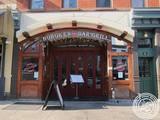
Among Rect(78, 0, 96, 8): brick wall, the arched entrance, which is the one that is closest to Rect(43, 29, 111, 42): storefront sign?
the arched entrance

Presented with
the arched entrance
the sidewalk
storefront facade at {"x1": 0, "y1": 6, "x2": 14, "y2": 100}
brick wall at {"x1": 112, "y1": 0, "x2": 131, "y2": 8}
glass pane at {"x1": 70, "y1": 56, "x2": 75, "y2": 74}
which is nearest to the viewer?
the sidewalk

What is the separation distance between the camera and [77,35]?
11.5m

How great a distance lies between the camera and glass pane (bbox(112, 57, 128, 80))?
37.8ft

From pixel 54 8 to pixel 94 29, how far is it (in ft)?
8.75

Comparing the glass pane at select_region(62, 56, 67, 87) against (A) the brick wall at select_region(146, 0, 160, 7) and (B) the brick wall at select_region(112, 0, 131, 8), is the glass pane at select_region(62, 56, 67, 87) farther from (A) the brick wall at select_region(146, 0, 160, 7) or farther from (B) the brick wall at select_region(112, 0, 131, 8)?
(A) the brick wall at select_region(146, 0, 160, 7)

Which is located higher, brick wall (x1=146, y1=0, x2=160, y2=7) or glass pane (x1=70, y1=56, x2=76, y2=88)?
brick wall (x1=146, y1=0, x2=160, y2=7)

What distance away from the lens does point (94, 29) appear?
11.6 metres

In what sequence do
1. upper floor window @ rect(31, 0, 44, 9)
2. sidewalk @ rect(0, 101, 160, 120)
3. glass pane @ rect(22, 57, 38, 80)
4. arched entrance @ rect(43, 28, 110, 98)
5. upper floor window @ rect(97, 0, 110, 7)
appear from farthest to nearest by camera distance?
arched entrance @ rect(43, 28, 110, 98) < upper floor window @ rect(31, 0, 44, 9) < upper floor window @ rect(97, 0, 110, 7) < glass pane @ rect(22, 57, 38, 80) < sidewalk @ rect(0, 101, 160, 120)

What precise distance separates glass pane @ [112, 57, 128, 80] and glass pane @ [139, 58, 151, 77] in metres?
1.03

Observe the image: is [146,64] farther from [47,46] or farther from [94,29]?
[47,46]

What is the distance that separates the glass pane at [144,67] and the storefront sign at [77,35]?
234 centimetres

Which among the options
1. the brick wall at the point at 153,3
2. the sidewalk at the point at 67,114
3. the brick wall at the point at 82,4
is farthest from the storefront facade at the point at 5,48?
the brick wall at the point at 153,3

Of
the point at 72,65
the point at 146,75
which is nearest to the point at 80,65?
the point at 72,65

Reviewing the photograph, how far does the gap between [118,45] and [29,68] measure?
506 centimetres
